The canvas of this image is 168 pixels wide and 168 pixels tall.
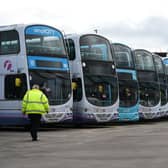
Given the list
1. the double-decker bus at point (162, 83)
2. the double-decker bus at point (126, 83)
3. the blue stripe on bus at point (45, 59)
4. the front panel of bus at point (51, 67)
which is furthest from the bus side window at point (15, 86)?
the double-decker bus at point (162, 83)

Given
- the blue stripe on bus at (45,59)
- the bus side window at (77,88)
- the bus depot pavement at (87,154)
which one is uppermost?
the blue stripe on bus at (45,59)

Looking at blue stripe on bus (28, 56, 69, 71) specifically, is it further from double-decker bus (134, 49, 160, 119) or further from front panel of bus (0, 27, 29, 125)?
double-decker bus (134, 49, 160, 119)

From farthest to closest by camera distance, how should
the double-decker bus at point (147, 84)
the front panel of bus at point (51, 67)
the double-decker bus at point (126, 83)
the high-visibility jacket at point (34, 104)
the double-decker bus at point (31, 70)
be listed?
the double-decker bus at point (147, 84), the double-decker bus at point (126, 83), the front panel of bus at point (51, 67), the double-decker bus at point (31, 70), the high-visibility jacket at point (34, 104)

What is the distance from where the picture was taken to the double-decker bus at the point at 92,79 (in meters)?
23.5

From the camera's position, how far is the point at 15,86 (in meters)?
21.5

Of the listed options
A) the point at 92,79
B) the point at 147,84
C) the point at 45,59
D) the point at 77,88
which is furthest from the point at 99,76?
the point at 147,84

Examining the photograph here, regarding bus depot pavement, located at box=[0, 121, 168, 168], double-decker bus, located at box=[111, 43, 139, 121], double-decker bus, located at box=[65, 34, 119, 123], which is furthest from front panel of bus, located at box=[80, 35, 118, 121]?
bus depot pavement, located at box=[0, 121, 168, 168]

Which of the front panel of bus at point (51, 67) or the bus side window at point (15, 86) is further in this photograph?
the front panel of bus at point (51, 67)

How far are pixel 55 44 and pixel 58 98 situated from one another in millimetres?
2142

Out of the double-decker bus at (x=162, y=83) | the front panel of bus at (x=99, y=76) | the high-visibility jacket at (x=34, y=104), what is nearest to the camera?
the high-visibility jacket at (x=34, y=104)

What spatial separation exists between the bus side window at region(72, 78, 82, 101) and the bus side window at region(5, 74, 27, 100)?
2924mm

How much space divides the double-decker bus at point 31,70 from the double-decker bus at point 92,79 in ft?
3.19

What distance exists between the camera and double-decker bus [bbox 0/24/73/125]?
21203mm

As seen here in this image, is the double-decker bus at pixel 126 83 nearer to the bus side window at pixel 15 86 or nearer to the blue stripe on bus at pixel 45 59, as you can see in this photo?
the blue stripe on bus at pixel 45 59
